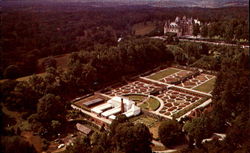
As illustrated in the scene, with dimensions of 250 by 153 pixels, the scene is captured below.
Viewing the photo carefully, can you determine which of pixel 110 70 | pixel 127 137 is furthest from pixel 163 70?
Result: pixel 127 137

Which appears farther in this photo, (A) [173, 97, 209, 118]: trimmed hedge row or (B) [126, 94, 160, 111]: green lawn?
(B) [126, 94, 160, 111]: green lawn

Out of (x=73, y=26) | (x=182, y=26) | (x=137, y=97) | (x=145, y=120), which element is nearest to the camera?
(x=145, y=120)

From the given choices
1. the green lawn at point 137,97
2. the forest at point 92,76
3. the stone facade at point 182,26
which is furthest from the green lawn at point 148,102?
the stone facade at point 182,26

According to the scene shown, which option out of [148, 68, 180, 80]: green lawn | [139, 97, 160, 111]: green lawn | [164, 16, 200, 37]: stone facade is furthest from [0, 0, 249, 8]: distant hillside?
[139, 97, 160, 111]: green lawn

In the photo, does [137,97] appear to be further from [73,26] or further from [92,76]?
[73,26]

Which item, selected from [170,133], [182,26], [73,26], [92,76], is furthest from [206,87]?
[182,26]

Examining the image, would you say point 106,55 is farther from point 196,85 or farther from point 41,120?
point 41,120

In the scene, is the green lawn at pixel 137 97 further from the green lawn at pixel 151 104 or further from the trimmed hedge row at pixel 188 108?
the trimmed hedge row at pixel 188 108

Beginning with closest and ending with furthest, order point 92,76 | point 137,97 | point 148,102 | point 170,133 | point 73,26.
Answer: point 170,133 < point 148,102 < point 137,97 < point 92,76 < point 73,26

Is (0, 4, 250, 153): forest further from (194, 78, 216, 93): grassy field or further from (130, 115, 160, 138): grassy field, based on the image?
(194, 78, 216, 93): grassy field
